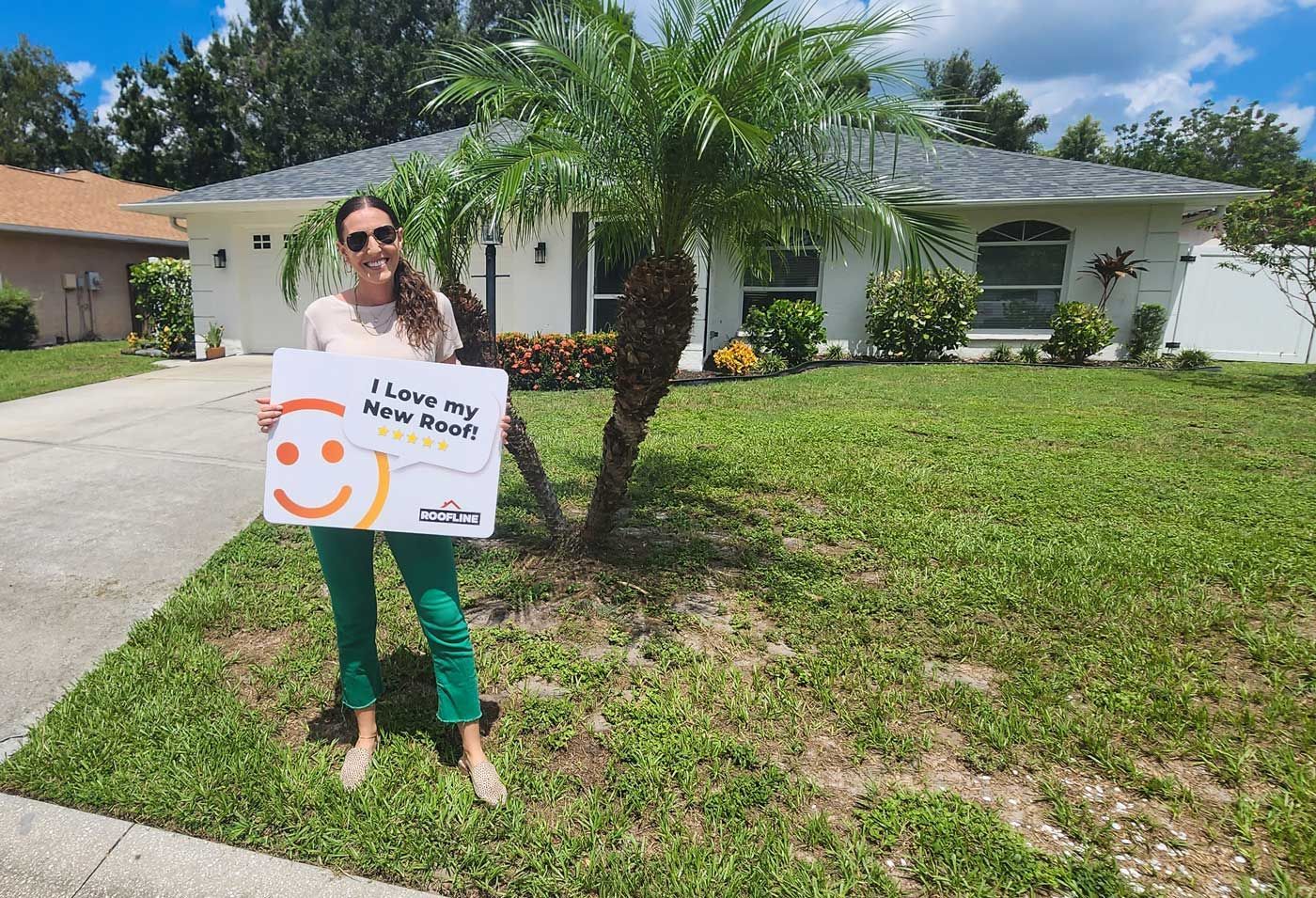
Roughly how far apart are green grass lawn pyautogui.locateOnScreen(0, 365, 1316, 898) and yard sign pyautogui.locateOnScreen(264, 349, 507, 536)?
948 millimetres

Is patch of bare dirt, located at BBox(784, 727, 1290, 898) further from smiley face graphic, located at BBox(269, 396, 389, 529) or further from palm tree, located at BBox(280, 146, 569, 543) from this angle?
palm tree, located at BBox(280, 146, 569, 543)

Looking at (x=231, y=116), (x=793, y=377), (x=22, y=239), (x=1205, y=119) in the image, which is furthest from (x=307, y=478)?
(x=1205, y=119)

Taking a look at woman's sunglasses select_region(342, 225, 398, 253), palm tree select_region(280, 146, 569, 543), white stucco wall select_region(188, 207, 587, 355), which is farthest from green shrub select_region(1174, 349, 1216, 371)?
woman's sunglasses select_region(342, 225, 398, 253)

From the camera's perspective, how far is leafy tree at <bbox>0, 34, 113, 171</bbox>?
33188 mm

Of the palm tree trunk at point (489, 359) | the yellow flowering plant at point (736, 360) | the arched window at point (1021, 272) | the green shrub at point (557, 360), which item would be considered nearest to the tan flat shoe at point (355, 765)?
the palm tree trunk at point (489, 359)

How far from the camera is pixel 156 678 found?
116 inches

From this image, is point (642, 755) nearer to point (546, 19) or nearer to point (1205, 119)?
point (546, 19)

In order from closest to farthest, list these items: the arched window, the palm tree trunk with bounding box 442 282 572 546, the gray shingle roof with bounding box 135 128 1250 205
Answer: the palm tree trunk with bounding box 442 282 572 546, the gray shingle roof with bounding box 135 128 1250 205, the arched window

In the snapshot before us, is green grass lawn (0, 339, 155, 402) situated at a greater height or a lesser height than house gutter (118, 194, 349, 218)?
lesser

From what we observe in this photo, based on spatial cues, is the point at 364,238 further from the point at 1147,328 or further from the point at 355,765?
the point at 1147,328

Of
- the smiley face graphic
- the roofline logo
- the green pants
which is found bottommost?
the green pants

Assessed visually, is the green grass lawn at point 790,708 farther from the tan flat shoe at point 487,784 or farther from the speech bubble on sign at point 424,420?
the speech bubble on sign at point 424,420

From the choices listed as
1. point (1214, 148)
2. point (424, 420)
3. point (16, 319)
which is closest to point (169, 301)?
point (16, 319)

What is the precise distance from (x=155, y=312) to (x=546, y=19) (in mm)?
14821
